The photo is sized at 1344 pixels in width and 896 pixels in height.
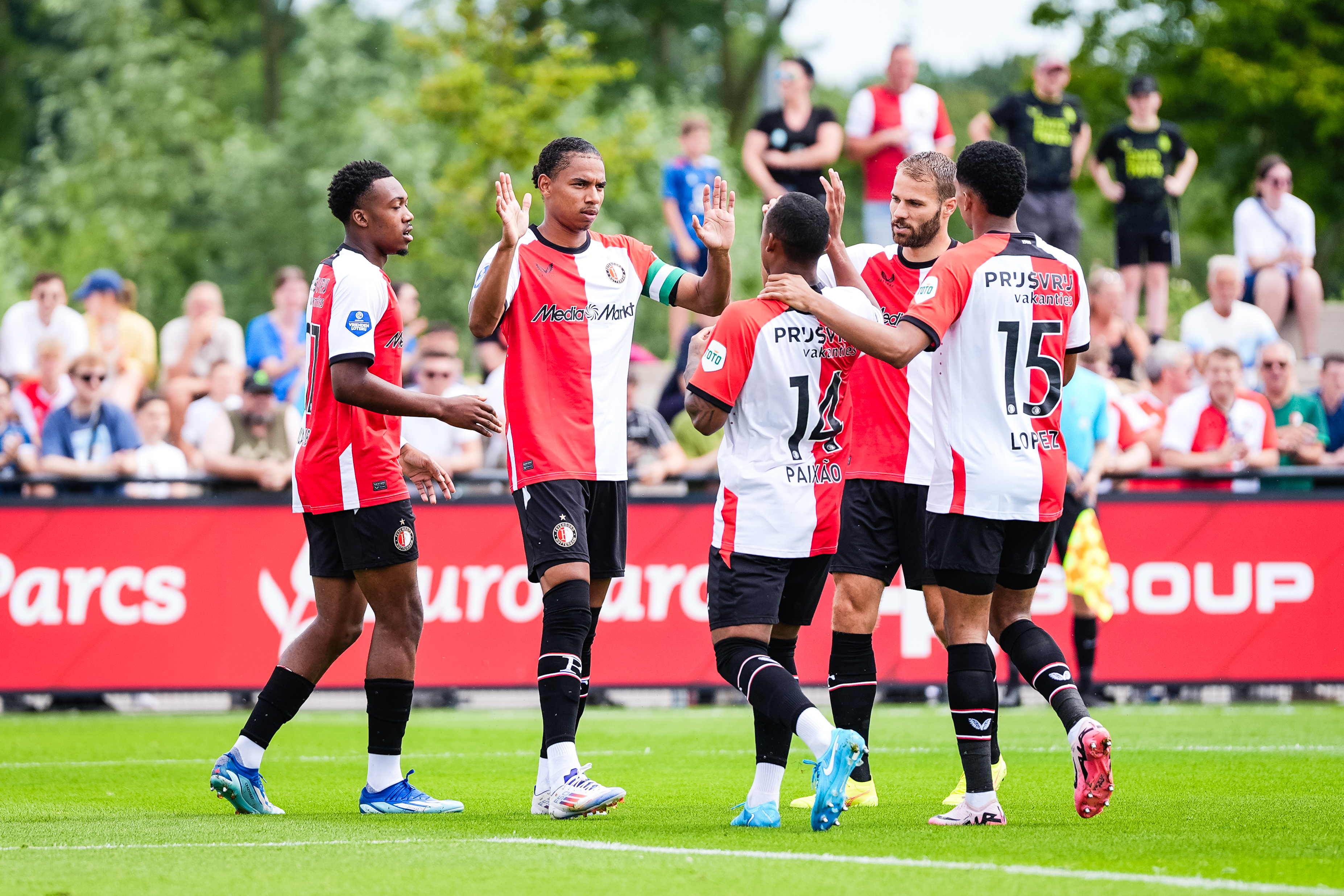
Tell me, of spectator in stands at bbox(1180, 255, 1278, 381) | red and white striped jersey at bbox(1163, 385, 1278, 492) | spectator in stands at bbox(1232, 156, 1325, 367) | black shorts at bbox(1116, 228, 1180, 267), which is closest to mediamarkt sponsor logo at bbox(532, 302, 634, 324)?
red and white striped jersey at bbox(1163, 385, 1278, 492)

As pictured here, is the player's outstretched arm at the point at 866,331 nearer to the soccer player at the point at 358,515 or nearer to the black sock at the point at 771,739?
the black sock at the point at 771,739

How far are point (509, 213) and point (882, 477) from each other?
6.48 ft

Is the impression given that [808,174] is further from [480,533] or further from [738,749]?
[738,749]

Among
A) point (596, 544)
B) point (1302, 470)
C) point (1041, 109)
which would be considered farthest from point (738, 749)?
Result: point (1041, 109)

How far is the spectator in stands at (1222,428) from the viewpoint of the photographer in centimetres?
1266

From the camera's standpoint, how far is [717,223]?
6.64 m

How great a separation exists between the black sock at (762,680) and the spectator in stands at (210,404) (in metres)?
7.73

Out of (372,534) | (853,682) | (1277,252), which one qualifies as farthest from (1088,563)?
(1277,252)

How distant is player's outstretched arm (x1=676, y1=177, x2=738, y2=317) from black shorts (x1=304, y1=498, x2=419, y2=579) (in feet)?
4.76

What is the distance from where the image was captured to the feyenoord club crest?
6.52 metres

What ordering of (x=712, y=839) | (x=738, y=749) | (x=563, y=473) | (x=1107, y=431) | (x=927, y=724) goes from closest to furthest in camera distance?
(x=712, y=839) → (x=563, y=473) → (x=738, y=749) → (x=927, y=724) → (x=1107, y=431)

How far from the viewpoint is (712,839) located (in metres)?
5.82

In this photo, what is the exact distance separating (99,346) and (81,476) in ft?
13.3

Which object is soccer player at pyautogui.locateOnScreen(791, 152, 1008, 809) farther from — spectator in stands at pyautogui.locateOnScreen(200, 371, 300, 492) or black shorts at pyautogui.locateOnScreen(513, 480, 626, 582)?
spectator in stands at pyautogui.locateOnScreen(200, 371, 300, 492)
